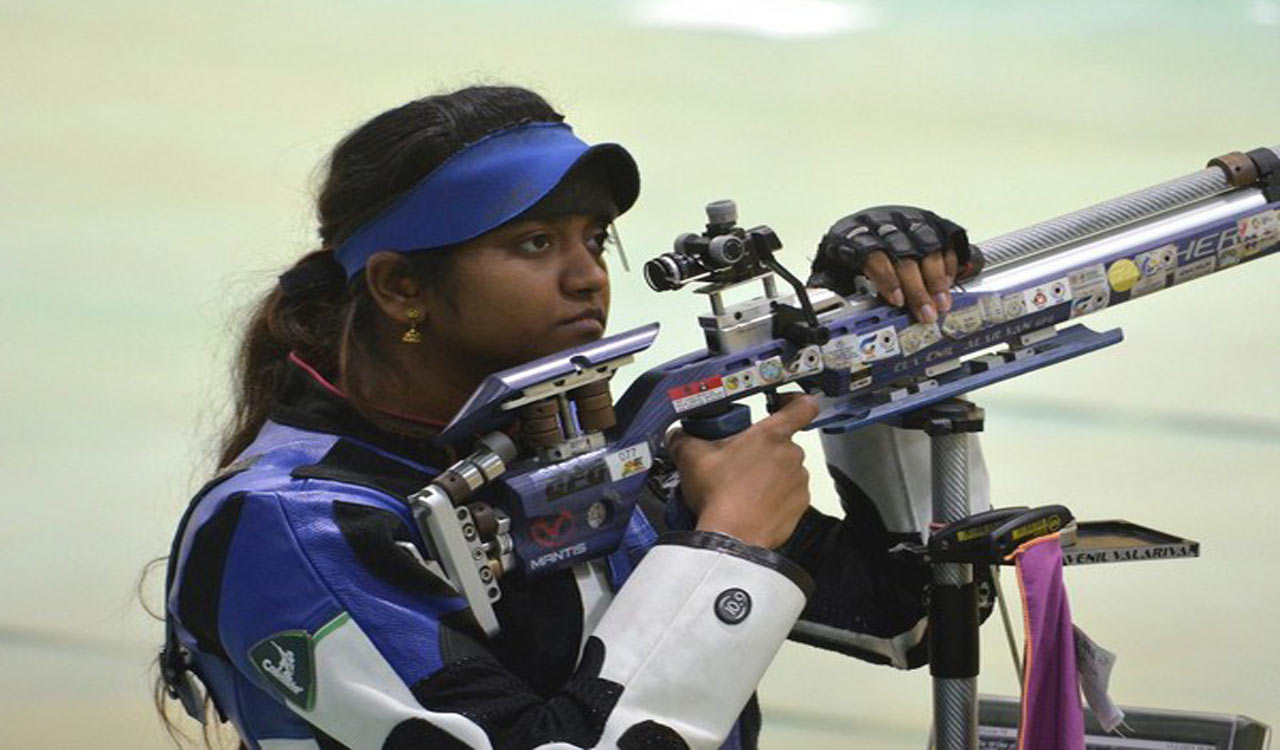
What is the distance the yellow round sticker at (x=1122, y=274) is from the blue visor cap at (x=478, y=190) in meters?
0.51

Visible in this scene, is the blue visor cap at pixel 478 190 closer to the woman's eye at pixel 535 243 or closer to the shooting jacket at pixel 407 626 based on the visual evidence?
the woman's eye at pixel 535 243

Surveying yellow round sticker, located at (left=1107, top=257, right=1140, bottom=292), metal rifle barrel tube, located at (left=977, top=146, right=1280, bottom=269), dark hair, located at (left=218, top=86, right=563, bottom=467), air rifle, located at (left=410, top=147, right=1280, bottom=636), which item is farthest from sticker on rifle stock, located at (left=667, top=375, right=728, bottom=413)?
yellow round sticker, located at (left=1107, top=257, right=1140, bottom=292)

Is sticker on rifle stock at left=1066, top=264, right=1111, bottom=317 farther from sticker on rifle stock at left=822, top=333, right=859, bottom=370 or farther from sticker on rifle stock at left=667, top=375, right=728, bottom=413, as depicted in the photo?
sticker on rifle stock at left=667, top=375, right=728, bottom=413

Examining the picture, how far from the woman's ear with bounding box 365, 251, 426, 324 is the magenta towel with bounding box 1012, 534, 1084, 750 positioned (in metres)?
0.56

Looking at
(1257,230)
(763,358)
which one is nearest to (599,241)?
(763,358)

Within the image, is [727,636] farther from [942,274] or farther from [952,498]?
[942,274]

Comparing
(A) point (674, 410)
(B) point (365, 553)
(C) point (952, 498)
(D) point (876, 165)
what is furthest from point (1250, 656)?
(B) point (365, 553)

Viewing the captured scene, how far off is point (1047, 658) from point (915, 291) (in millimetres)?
352

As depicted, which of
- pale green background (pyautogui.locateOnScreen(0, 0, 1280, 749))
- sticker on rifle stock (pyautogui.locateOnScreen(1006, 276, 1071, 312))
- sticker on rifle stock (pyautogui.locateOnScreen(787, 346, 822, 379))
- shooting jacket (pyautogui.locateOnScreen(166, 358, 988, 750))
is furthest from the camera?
pale green background (pyautogui.locateOnScreen(0, 0, 1280, 749))

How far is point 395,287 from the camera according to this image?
1.68m

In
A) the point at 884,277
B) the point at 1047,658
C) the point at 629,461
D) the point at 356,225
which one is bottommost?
the point at 1047,658

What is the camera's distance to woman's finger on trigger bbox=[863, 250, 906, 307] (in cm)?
178

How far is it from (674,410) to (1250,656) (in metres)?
1.63

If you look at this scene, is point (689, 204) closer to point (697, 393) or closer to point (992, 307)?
point (992, 307)
